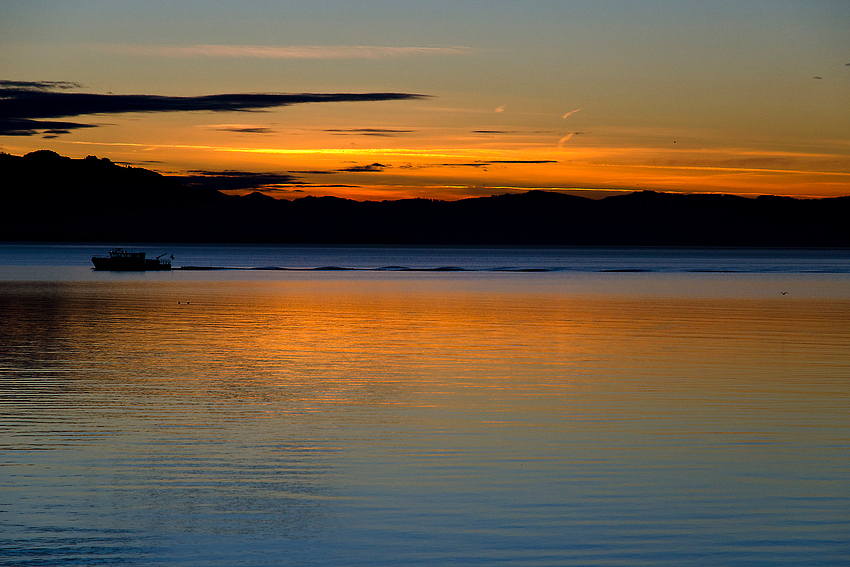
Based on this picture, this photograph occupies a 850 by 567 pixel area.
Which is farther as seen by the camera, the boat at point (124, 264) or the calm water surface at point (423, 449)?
the boat at point (124, 264)

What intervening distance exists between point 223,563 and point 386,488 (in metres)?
3.50

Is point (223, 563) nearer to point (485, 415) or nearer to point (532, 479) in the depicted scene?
point (532, 479)

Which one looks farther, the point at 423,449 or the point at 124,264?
the point at 124,264

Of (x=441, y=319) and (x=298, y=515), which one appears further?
(x=441, y=319)

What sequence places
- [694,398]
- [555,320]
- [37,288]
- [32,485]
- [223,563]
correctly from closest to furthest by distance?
[223,563]
[32,485]
[694,398]
[555,320]
[37,288]

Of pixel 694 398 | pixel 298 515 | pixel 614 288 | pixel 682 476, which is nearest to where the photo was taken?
pixel 298 515

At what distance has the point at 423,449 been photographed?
15727 millimetres

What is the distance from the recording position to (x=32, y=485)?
1309 cm

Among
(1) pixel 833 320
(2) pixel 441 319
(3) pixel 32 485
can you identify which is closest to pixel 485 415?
(3) pixel 32 485

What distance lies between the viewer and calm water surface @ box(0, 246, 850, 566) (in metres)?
11.0

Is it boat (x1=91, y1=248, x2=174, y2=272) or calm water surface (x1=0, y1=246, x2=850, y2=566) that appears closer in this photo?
calm water surface (x1=0, y1=246, x2=850, y2=566)

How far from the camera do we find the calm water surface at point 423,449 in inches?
434

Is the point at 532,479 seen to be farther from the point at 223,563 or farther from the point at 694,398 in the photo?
the point at 694,398

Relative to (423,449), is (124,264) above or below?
below
